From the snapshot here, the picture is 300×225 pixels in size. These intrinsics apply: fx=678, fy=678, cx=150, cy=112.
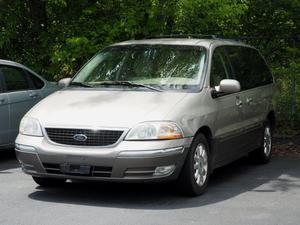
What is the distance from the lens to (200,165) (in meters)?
7.56

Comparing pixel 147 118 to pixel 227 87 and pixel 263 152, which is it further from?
A: pixel 263 152

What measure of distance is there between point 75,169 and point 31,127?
74 centimetres

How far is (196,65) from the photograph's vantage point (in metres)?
8.15

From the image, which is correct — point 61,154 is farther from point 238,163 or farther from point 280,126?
point 280,126

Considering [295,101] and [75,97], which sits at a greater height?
[75,97]

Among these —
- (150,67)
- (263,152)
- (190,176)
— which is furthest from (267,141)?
(190,176)

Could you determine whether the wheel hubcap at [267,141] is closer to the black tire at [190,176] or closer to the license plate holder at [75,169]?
the black tire at [190,176]

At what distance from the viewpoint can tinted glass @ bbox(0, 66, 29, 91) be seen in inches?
395

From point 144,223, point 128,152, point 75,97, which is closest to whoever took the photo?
point 144,223

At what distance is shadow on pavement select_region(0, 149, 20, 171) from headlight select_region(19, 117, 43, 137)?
6.96ft

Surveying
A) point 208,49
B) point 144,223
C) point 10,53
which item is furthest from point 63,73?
point 144,223

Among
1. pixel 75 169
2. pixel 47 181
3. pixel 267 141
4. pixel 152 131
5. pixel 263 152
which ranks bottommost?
pixel 263 152

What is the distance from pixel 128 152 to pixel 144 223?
2.82 feet

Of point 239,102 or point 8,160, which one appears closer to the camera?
point 239,102
